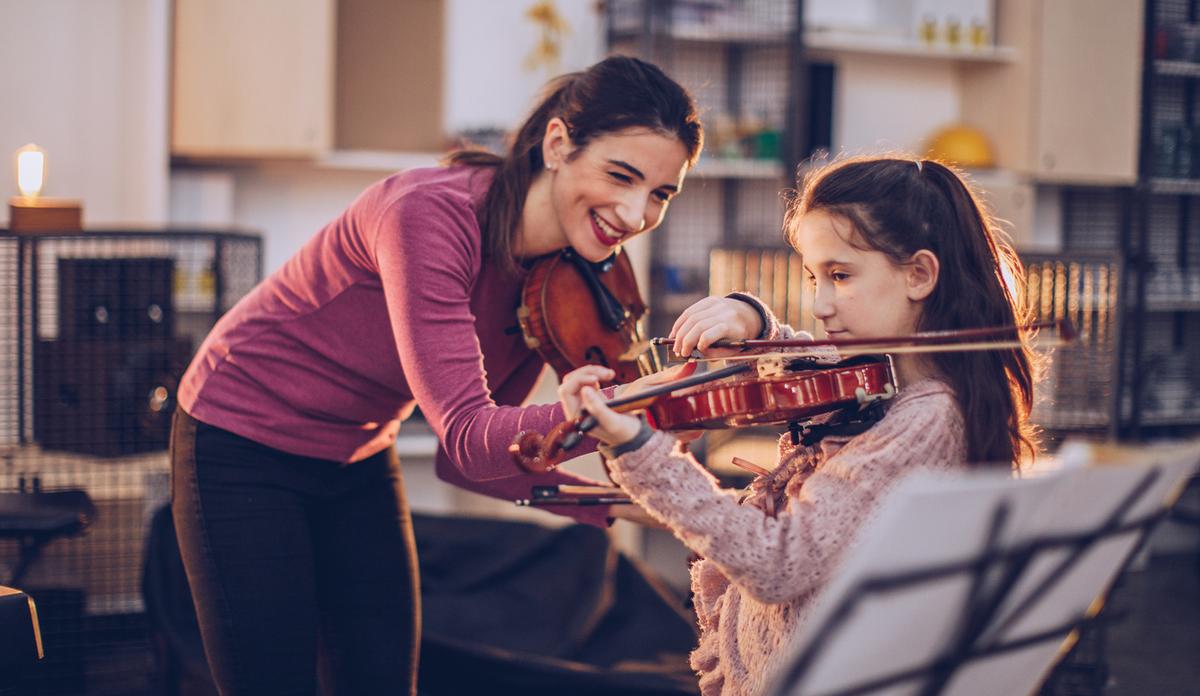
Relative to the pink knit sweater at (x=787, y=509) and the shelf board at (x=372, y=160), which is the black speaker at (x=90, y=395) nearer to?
the shelf board at (x=372, y=160)

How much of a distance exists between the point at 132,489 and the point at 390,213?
6.38 feet

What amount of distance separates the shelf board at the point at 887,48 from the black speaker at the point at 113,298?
239 cm

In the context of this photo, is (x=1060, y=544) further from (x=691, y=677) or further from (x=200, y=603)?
(x=691, y=677)

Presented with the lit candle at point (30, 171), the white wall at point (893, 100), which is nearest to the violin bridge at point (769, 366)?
the lit candle at point (30, 171)

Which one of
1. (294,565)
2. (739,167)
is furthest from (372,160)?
(294,565)

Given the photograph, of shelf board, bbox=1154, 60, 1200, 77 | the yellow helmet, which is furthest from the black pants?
shelf board, bbox=1154, 60, 1200, 77

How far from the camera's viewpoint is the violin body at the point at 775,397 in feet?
4.00

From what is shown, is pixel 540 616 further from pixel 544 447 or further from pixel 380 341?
pixel 544 447

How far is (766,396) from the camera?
121 centimetres

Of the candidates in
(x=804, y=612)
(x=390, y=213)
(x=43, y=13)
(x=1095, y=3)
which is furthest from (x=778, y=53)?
(x=804, y=612)

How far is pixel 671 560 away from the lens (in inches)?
162

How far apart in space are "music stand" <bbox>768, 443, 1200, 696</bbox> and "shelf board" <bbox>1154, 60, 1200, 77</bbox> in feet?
12.1

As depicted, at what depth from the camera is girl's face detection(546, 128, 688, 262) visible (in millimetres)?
1518

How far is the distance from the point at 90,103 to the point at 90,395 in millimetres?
1293
